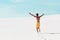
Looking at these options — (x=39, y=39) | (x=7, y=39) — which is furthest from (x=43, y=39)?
(x=7, y=39)

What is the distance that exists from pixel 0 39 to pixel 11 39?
50 centimetres

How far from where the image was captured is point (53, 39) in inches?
434

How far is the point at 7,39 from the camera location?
11.4m

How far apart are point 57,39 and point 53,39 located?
0.23 m

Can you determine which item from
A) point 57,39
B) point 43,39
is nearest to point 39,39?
point 43,39

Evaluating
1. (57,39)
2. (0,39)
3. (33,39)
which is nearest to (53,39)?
(57,39)

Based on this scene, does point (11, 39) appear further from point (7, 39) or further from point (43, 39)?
point (43, 39)

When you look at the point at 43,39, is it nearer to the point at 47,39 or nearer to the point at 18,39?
the point at 47,39

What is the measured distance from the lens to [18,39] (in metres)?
11.2

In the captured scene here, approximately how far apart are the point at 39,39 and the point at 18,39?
3.15 feet

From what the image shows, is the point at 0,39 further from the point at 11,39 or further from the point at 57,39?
the point at 57,39

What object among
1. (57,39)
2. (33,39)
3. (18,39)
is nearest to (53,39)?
(57,39)

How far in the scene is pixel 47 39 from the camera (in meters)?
11.0

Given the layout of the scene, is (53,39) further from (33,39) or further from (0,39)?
(0,39)
